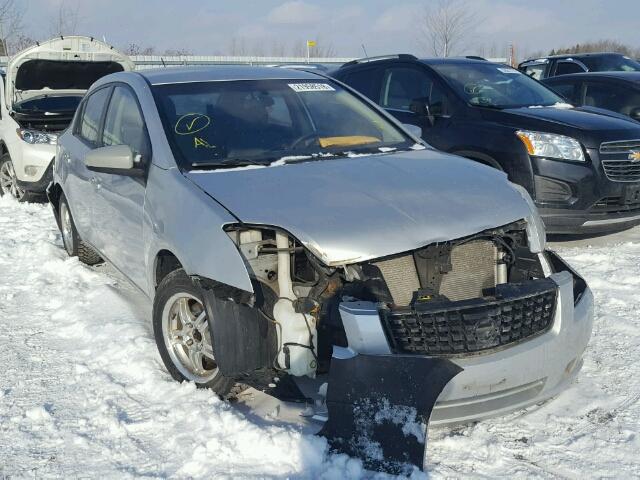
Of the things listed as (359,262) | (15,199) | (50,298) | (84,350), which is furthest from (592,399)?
(15,199)

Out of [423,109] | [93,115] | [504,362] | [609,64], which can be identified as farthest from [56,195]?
[609,64]

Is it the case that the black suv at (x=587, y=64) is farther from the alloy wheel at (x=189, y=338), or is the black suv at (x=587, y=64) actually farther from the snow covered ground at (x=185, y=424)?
the alloy wheel at (x=189, y=338)

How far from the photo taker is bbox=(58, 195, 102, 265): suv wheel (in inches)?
241

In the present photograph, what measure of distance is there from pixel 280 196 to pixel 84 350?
180 cm

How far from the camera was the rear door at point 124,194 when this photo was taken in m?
4.14

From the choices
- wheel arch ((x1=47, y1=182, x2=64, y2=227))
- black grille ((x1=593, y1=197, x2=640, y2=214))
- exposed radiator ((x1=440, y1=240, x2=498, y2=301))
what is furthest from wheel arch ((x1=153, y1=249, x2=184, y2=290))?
black grille ((x1=593, y1=197, x2=640, y2=214))

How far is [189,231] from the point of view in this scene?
3461mm

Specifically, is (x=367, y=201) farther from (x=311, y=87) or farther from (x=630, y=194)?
(x=630, y=194)

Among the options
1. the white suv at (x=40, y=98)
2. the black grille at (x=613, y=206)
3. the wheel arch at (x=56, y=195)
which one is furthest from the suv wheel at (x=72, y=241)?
the black grille at (x=613, y=206)

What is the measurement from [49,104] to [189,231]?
6.75 meters

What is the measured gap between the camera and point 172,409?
3500mm

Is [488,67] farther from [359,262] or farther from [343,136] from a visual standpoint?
[359,262]

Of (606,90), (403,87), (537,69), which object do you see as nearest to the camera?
(403,87)

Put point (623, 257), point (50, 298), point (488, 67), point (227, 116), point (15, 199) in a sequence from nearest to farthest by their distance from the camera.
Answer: point (227, 116) → point (50, 298) → point (623, 257) → point (488, 67) → point (15, 199)
